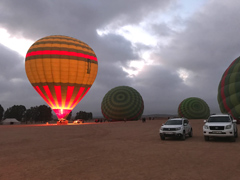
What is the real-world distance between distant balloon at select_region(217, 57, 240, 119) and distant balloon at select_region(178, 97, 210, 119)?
91.0 feet

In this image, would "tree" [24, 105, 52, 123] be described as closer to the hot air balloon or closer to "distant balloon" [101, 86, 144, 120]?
"distant balloon" [101, 86, 144, 120]

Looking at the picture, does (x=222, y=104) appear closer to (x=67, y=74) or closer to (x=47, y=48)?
(x=67, y=74)

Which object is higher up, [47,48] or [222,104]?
[47,48]

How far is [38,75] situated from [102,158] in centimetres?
2935

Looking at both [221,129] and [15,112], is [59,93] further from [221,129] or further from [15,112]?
[15,112]

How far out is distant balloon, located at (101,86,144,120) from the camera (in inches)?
2114

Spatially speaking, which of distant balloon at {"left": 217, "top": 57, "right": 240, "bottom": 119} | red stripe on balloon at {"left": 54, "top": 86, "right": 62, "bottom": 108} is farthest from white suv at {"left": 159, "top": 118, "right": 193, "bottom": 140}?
red stripe on balloon at {"left": 54, "top": 86, "right": 62, "bottom": 108}

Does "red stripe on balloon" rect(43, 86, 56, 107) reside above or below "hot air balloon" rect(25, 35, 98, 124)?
below

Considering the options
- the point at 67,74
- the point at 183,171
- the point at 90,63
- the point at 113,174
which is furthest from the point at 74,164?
the point at 90,63

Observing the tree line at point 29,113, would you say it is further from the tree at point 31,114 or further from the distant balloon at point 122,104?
the distant balloon at point 122,104

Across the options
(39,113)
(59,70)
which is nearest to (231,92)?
(59,70)

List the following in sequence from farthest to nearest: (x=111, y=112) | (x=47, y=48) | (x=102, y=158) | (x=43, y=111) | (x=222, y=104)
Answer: (x=43, y=111) < (x=111, y=112) < (x=47, y=48) < (x=222, y=104) < (x=102, y=158)

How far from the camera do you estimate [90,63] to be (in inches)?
1508

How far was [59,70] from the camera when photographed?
3512 cm
